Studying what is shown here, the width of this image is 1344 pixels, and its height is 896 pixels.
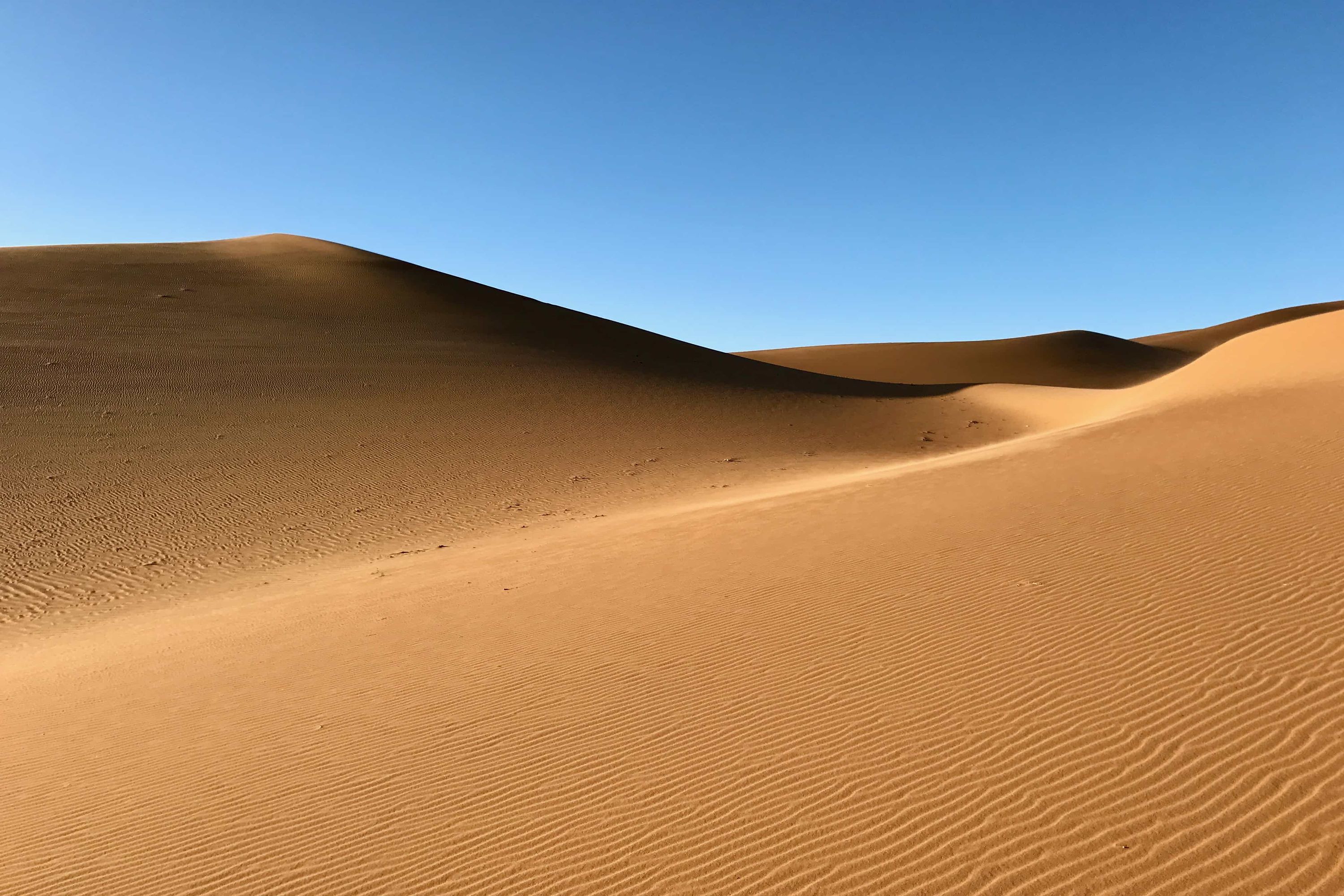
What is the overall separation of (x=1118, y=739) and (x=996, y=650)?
1.51 meters

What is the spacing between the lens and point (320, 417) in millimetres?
25156

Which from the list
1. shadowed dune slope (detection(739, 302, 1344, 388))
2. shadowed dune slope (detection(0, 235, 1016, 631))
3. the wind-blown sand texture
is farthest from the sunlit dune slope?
the wind-blown sand texture

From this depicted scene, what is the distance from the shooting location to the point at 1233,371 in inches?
923

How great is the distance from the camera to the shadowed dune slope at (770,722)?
14.1ft

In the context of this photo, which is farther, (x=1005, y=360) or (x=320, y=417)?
(x=1005, y=360)

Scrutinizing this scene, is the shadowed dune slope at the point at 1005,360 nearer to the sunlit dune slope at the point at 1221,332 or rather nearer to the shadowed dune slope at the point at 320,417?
the sunlit dune slope at the point at 1221,332

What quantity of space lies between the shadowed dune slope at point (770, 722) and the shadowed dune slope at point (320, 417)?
612 cm

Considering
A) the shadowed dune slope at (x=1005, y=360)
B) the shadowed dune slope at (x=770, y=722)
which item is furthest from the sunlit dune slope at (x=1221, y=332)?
the shadowed dune slope at (x=770, y=722)

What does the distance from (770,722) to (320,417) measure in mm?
22363

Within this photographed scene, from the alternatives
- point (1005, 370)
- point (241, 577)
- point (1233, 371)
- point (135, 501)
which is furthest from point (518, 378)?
point (1005, 370)

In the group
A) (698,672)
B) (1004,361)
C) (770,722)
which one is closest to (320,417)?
(698,672)

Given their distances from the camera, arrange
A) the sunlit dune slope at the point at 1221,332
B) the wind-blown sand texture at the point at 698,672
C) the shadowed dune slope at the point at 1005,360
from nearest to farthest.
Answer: the wind-blown sand texture at the point at 698,672 < the shadowed dune slope at the point at 1005,360 < the sunlit dune slope at the point at 1221,332

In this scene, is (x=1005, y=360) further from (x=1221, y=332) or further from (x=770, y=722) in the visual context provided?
(x=770, y=722)

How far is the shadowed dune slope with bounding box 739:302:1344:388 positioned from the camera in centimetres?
7400
